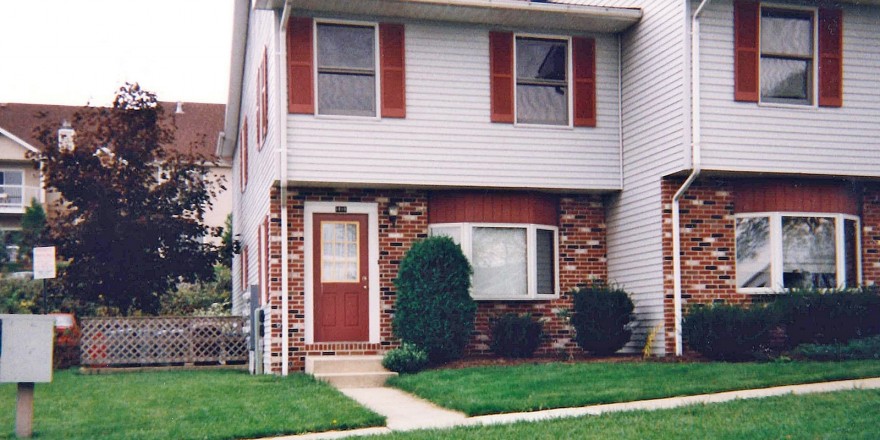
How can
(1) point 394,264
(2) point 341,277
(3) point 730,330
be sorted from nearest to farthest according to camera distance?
1. (3) point 730,330
2. (2) point 341,277
3. (1) point 394,264

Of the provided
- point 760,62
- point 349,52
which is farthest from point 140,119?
point 760,62

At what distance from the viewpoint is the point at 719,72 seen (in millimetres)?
15461

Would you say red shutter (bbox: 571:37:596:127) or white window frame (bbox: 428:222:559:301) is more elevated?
red shutter (bbox: 571:37:596:127)

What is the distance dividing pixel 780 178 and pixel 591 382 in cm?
566

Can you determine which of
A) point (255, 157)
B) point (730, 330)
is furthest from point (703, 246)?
point (255, 157)

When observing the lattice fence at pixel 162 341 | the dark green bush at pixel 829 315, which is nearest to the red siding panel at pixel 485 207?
the dark green bush at pixel 829 315

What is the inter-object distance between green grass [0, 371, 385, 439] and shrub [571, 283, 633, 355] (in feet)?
14.7

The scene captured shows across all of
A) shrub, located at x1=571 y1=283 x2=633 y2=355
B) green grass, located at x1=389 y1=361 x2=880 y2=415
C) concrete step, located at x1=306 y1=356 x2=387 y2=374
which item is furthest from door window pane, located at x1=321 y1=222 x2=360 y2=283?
shrub, located at x1=571 y1=283 x2=633 y2=355

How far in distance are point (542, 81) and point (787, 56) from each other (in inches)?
149

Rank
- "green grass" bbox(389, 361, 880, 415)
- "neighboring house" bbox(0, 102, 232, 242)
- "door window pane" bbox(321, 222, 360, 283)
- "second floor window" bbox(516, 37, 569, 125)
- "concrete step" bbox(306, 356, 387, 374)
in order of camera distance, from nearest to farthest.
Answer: "green grass" bbox(389, 361, 880, 415) → "concrete step" bbox(306, 356, 387, 374) → "door window pane" bbox(321, 222, 360, 283) → "second floor window" bbox(516, 37, 569, 125) → "neighboring house" bbox(0, 102, 232, 242)

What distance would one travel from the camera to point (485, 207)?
→ 54.6 ft

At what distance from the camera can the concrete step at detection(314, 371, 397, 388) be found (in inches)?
571

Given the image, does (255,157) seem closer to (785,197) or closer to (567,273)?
(567,273)

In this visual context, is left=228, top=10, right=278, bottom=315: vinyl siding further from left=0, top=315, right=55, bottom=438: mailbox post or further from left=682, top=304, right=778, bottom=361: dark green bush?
left=682, top=304, right=778, bottom=361: dark green bush
